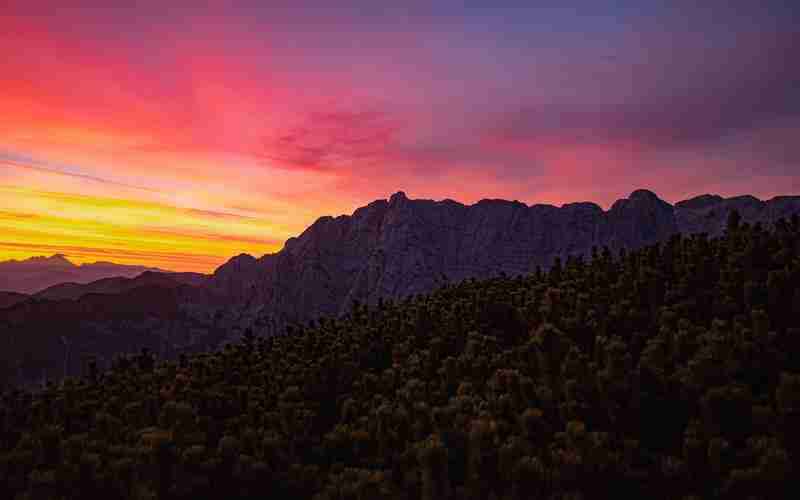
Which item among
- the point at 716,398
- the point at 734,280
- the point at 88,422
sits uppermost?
the point at 734,280

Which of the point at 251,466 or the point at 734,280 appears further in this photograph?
the point at 734,280

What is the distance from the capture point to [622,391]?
10031 millimetres

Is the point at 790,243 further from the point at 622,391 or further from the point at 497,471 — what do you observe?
the point at 497,471

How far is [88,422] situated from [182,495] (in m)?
7.34

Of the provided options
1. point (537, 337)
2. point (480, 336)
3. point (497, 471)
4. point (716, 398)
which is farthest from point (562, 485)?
point (480, 336)

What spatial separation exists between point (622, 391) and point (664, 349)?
99.6 inches

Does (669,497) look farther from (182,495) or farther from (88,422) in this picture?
(88,422)

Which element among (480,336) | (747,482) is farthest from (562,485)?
(480,336)

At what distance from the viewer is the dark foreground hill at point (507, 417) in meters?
7.94

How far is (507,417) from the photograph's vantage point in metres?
10.6

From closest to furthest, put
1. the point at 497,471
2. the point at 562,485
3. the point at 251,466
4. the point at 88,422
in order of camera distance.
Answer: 1. the point at 562,485
2. the point at 497,471
3. the point at 251,466
4. the point at 88,422

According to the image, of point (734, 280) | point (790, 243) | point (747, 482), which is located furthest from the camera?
point (790, 243)

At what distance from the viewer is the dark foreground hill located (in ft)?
26.0

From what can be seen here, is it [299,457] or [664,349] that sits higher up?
[664,349]
